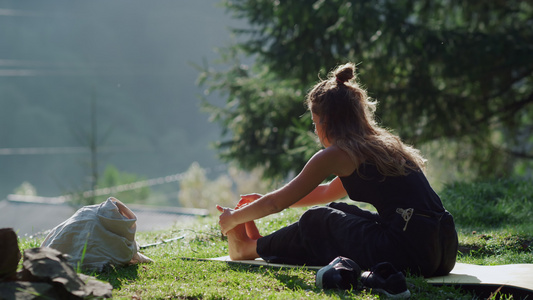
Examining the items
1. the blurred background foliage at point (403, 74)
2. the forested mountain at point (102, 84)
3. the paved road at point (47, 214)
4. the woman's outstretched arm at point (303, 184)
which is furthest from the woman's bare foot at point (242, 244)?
the forested mountain at point (102, 84)

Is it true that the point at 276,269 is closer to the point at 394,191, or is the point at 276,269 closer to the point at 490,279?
the point at 394,191

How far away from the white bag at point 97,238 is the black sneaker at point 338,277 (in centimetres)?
125

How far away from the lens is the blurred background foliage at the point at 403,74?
8.34 meters

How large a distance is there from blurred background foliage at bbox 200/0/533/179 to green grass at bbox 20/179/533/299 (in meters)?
2.56

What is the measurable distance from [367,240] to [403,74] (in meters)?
6.58

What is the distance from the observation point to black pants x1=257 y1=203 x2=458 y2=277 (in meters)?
2.99

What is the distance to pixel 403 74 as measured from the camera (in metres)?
9.19

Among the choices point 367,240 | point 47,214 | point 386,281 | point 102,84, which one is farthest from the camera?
point 102,84

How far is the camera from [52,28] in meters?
37.4

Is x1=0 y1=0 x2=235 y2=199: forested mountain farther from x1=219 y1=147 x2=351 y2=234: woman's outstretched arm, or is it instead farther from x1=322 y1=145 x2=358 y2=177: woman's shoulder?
x1=322 y1=145 x2=358 y2=177: woman's shoulder

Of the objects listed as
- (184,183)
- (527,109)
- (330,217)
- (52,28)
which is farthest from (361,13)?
(52,28)

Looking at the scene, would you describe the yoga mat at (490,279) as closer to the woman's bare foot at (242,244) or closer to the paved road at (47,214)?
the woman's bare foot at (242,244)

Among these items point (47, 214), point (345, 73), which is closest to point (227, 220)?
point (345, 73)

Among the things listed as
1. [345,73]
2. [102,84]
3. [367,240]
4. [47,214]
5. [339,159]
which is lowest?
[367,240]
